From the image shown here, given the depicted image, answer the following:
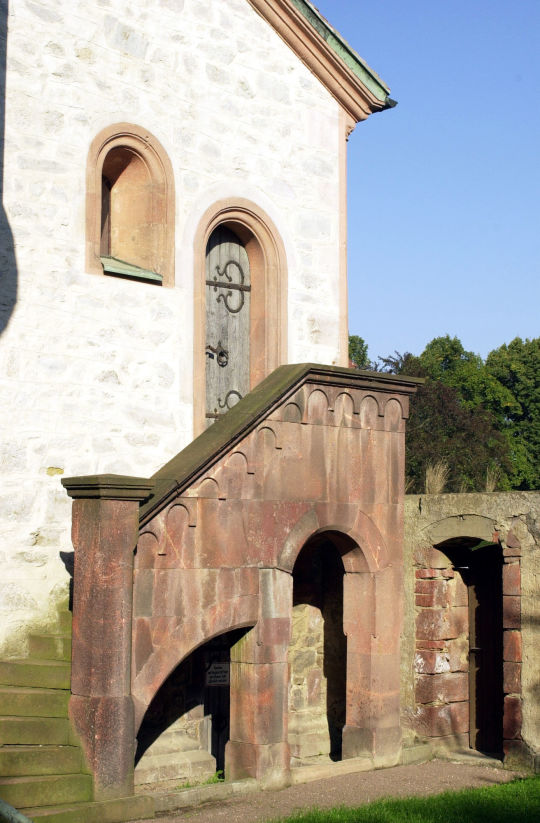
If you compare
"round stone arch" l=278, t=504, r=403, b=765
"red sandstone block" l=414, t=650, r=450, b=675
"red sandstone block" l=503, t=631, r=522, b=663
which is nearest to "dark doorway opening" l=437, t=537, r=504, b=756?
"red sandstone block" l=414, t=650, r=450, b=675

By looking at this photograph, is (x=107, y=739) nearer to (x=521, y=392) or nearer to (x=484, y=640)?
(x=484, y=640)

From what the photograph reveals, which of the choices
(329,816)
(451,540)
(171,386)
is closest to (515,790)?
(329,816)

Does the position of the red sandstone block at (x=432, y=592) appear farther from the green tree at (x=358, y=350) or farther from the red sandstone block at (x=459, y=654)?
the green tree at (x=358, y=350)

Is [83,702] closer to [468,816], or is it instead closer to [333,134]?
[468,816]

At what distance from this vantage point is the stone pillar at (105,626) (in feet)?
25.7

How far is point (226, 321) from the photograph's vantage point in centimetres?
1163

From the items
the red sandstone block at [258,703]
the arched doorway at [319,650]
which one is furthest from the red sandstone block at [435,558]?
the red sandstone block at [258,703]

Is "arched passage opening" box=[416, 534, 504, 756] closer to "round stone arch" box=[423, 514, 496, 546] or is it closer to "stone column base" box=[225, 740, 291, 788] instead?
"round stone arch" box=[423, 514, 496, 546]

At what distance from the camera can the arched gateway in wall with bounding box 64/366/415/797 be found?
795 cm

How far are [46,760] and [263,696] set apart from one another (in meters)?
2.09

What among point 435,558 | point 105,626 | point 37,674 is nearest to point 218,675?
point 435,558

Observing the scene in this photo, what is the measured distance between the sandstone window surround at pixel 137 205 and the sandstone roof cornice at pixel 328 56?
87.6 inches

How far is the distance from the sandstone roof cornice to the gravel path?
6.89m

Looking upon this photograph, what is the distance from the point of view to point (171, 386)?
10484 millimetres
